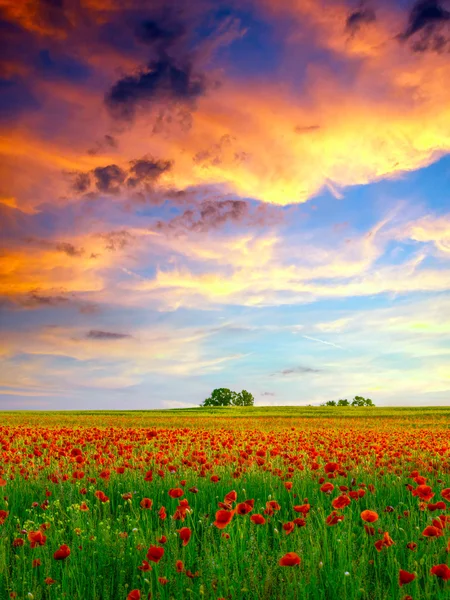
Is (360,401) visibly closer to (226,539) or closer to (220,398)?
(220,398)

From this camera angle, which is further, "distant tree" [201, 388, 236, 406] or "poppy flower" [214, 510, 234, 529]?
"distant tree" [201, 388, 236, 406]

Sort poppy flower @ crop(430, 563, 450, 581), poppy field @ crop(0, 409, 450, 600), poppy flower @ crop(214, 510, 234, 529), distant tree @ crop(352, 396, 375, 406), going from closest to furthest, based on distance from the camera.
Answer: poppy flower @ crop(430, 563, 450, 581) < poppy flower @ crop(214, 510, 234, 529) < poppy field @ crop(0, 409, 450, 600) < distant tree @ crop(352, 396, 375, 406)

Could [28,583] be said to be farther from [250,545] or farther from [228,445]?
[228,445]

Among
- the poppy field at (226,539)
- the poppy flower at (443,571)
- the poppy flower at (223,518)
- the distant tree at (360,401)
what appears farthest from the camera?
the distant tree at (360,401)

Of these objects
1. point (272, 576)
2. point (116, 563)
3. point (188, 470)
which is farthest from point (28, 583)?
point (188, 470)

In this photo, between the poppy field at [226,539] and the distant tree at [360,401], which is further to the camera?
the distant tree at [360,401]

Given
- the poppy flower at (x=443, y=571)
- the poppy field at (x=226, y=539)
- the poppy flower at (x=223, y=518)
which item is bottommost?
the poppy field at (x=226, y=539)

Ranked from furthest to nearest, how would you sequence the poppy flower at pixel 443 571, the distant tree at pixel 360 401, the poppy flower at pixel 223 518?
the distant tree at pixel 360 401, the poppy flower at pixel 223 518, the poppy flower at pixel 443 571

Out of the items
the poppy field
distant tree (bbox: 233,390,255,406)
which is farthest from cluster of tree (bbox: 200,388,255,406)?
the poppy field

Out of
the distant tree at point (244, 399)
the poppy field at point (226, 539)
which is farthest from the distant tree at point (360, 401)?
the poppy field at point (226, 539)

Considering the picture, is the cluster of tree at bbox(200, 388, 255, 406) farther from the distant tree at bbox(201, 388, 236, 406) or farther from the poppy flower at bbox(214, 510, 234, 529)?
the poppy flower at bbox(214, 510, 234, 529)

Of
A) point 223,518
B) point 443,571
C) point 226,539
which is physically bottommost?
point 226,539

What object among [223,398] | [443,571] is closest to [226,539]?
[443,571]

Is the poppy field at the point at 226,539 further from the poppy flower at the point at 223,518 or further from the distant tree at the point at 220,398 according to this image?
the distant tree at the point at 220,398
